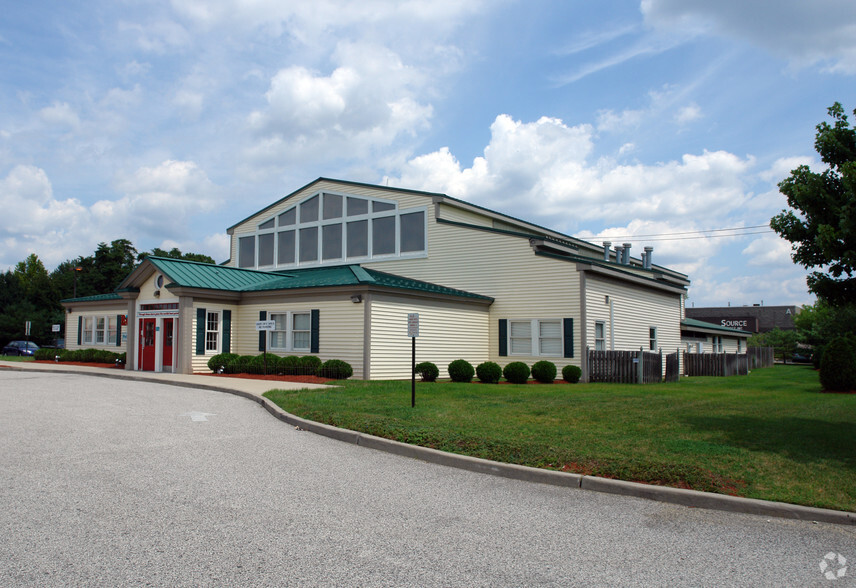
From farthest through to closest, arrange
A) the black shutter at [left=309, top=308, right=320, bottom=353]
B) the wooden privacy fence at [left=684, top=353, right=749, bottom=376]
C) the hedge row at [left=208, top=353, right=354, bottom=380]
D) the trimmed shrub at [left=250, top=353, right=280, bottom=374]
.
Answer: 1. the wooden privacy fence at [left=684, top=353, right=749, bottom=376]
2. the black shutter at [left=309, top=308, right=320, bottom=353]
3. the trimmed shrub at [left=250, top=353, right=280, bottom=374]
4. the hedge row at [left=208, top=353, right=354, bottom=380]

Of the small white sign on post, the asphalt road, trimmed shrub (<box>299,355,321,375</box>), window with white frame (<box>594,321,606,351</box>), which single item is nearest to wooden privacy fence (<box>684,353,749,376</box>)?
window with white frame (<box>594,321,606,351</box>)

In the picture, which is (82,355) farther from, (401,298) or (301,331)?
(401,298)

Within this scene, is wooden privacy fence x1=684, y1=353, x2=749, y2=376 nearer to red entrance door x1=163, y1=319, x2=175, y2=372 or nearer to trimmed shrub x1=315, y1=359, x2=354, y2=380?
trimmed shrub x1=315, y1=359, x2=354, y2=380

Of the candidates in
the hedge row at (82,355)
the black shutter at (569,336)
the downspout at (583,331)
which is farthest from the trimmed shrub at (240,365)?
the downspout at (583,331)

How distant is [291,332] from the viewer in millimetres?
23516

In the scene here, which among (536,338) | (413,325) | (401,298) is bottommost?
(536,338)

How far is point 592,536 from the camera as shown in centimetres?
566

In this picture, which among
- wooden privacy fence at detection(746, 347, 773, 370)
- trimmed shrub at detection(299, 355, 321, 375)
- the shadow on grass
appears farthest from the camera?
wooden privacy fence at detection(746, 347, 773, 370)

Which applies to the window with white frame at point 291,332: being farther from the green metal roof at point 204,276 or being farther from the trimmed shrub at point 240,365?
the green metal roof at point 204,276

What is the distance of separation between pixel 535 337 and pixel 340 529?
1926 centimetres

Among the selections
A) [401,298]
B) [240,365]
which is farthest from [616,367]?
[240,365]

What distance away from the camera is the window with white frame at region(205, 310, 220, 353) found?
24.4 metres

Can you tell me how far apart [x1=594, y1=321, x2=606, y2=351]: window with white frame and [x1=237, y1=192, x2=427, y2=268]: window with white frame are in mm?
7834

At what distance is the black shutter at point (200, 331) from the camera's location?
78.3 ft
